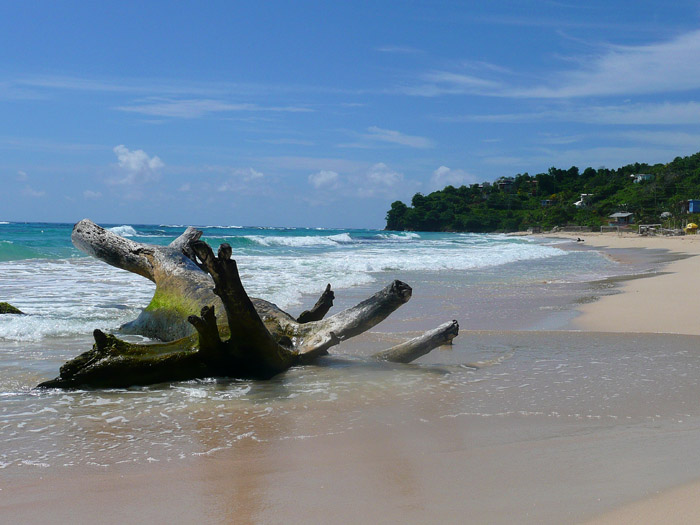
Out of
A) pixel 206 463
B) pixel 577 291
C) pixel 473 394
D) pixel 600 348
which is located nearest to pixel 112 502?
pixel 206 463

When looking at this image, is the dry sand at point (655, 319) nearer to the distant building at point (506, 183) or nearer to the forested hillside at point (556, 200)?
the forested hillside at point (556, 200)

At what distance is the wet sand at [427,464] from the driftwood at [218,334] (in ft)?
2.00

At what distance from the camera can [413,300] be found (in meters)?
9.76

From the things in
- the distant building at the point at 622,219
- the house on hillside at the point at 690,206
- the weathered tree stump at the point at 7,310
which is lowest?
the weathered tree stump at the point at 7,310

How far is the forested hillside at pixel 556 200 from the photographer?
297 feet

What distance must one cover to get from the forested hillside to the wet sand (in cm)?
7772

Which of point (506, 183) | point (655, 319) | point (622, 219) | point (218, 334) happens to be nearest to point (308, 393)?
point (218, 334)

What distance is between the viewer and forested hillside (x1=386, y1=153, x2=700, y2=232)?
9062 centimetres

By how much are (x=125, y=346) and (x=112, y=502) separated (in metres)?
1.95

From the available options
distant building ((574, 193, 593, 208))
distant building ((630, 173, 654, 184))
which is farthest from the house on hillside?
distant building ((630, 173, 654, 184))

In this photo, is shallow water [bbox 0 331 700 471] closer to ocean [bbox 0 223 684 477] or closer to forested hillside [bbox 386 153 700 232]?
ocean [bbox 0 223 684 477]

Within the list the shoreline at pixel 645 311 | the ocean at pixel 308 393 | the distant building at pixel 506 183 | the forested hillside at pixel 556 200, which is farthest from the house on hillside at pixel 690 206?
the ocean at pixel 308 393

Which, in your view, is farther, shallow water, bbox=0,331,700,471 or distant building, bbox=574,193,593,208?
distant building, bbox=574,193,593,208

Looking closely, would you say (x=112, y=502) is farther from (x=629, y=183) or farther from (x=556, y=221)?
(x=629, y=183)
